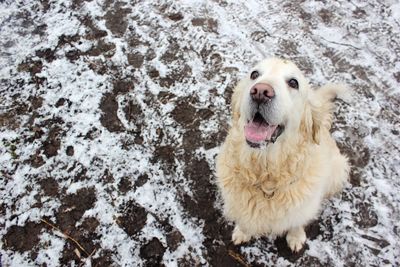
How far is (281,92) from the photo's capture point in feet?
7.91

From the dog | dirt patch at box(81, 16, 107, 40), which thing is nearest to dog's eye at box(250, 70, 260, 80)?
the dog

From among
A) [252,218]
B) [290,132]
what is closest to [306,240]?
[252,218]

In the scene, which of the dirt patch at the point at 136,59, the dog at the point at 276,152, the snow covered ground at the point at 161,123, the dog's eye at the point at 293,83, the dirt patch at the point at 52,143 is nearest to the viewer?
the dog at the point at 276,152

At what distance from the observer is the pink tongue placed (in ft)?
8.13

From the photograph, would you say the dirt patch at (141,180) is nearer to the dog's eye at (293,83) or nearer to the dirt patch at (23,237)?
the dirt patch at (23,237)

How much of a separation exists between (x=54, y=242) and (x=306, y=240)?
220cm

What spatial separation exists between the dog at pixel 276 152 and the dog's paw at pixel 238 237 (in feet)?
0.52

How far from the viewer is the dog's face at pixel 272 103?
2.36m

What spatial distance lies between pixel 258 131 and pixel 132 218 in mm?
1611

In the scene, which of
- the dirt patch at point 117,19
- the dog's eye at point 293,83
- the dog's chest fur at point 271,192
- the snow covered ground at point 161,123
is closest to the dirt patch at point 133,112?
the snow covered ground at point 161,123

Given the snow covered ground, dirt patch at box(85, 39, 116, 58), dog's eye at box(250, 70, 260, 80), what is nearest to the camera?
dog's eye at box(250, 70, 260, 80)

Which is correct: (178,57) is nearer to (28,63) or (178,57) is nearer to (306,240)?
(28,63)

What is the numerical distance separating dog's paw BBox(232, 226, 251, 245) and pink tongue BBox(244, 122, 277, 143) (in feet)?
3.70

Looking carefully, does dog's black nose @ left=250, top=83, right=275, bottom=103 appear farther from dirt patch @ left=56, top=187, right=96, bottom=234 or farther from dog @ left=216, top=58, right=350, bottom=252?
dirt patch @ left=56, top=187, right=96, bottom=234
